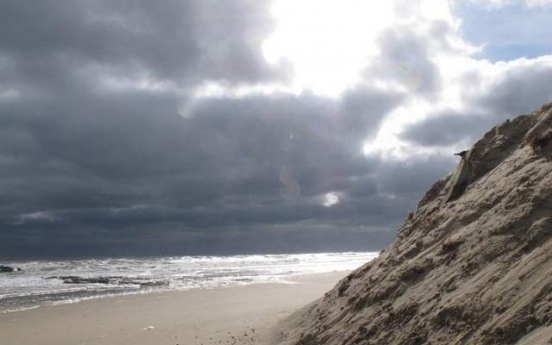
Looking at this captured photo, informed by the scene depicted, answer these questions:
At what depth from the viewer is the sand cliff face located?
663 centimetres

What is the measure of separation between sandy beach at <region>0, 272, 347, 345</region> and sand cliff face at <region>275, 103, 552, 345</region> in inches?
121

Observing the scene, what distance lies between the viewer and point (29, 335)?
1677 cm

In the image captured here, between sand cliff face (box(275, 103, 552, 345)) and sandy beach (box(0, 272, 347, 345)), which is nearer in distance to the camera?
sand cliff face (box(275, 103, 552, 345))

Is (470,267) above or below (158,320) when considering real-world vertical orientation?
above

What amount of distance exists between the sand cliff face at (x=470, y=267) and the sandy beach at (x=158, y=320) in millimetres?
3073

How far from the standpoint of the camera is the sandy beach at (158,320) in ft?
48.3

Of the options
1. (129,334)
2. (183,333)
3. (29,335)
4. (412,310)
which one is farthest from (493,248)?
(29,335)

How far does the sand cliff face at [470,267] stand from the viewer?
6633 millimetres

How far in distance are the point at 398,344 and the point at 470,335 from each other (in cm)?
140

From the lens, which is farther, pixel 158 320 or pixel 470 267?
pixel 158 320

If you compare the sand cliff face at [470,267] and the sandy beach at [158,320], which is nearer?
the sand cliff face at [470,267]

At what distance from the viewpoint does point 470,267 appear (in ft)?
26.2

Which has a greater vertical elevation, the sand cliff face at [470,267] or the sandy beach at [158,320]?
the sand cliff face at [470,267]

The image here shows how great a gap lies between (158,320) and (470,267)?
13.2 m
